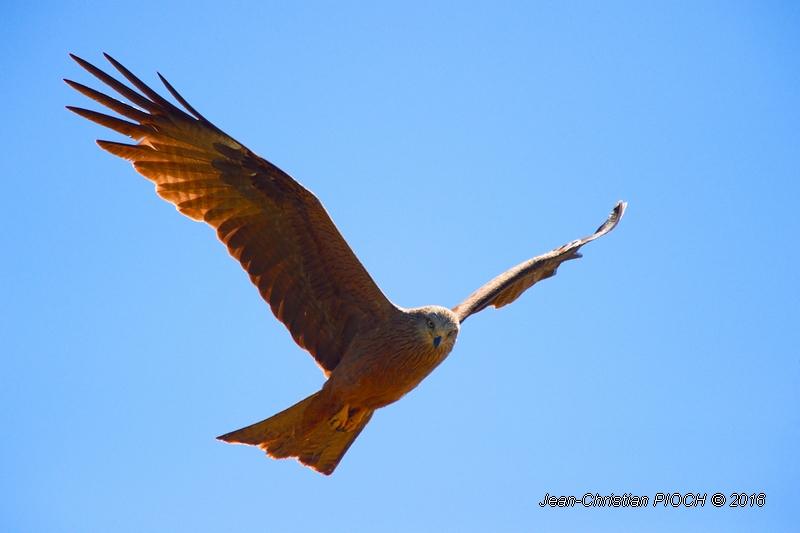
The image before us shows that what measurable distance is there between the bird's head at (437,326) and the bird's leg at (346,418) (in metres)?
0.99

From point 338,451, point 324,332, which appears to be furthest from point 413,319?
point 338,451

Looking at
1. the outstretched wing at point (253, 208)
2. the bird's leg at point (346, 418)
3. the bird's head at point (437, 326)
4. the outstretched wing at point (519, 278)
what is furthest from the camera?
the outstretched wing at point (519, 278)

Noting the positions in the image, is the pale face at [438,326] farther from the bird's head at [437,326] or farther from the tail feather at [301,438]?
the tail feather at [301,438]

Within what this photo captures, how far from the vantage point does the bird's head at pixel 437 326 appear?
23.3 ft

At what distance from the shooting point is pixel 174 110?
23.6 ft

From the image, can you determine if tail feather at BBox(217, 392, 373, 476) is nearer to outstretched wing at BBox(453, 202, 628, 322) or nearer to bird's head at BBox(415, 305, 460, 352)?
bird's head at BBox(415, 305, 460, 352)

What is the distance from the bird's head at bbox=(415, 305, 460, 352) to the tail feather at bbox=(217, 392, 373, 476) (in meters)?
1.05

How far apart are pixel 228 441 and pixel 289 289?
4.79ft

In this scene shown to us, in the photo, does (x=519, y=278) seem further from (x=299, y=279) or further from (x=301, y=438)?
(x=301, y=438)

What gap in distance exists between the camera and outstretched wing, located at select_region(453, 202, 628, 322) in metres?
8.08

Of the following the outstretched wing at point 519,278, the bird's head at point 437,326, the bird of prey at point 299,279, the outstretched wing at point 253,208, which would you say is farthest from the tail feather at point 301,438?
the outstretched wing at point 519,278

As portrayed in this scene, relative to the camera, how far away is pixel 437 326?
7117 mm

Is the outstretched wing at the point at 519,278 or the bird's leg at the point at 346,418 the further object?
the outstretched wing at the point at 519,278

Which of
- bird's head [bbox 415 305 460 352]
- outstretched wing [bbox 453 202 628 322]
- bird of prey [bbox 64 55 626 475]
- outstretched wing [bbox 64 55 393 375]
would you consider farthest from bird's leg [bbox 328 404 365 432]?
outstretched wing [bbox 453 202 628 322]
